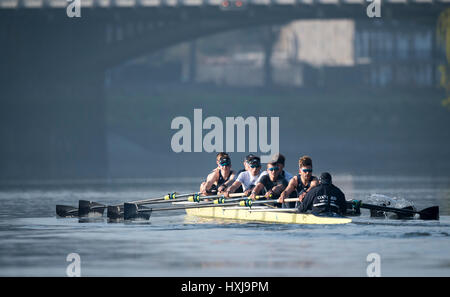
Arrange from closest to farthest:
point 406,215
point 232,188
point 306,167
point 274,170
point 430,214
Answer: point 306,167
point 430,214
point 406,215
point 274,170
point 232,188

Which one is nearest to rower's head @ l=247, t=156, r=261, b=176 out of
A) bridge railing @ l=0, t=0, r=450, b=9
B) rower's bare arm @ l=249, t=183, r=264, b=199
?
rower's bare arm @ l=249, t=183, r=264, b=199

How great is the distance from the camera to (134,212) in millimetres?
35438

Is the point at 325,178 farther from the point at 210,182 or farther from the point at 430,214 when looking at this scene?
the point at 210,182

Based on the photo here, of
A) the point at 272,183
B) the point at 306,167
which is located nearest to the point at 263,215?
the point at 272,183

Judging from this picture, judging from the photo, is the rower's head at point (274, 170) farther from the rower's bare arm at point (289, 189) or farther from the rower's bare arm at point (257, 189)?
the rower's bare arm at point (289, 189)

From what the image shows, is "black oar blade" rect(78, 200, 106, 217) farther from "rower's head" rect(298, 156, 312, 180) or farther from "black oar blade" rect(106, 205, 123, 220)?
"rower's head" rect(298, 156, 312, 180)

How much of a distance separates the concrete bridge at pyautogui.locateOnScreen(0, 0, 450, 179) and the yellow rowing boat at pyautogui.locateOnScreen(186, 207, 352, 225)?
34.0 metres

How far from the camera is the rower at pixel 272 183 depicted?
3400cm

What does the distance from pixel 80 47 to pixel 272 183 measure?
155 feet

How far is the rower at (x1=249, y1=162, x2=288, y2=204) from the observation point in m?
34.0

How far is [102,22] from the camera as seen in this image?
78.8m

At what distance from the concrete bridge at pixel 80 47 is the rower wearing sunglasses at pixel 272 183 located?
3689cm

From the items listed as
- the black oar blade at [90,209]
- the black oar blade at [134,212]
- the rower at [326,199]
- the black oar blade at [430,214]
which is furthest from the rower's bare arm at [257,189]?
the black oar blade at [90,209]
